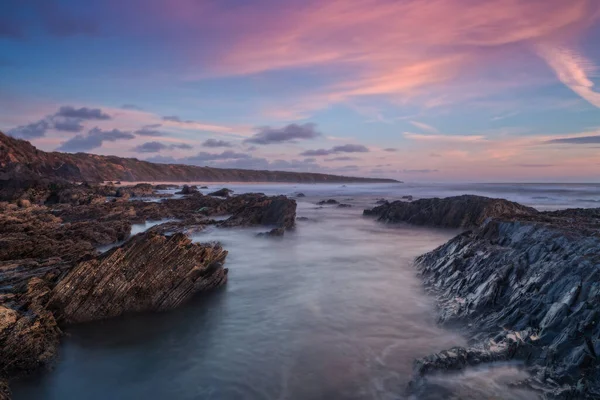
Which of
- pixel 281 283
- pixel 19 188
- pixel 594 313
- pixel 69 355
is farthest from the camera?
pixel 19 188

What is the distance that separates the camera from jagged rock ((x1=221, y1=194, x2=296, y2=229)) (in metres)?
26.4

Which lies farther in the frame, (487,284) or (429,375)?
(487,284)

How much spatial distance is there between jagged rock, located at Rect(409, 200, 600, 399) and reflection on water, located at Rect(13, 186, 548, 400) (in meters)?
0.67

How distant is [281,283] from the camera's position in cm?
1350

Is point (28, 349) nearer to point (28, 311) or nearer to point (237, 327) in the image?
point (28, 311)

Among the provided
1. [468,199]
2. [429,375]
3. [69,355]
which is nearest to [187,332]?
[69,355]

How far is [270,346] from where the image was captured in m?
8.50

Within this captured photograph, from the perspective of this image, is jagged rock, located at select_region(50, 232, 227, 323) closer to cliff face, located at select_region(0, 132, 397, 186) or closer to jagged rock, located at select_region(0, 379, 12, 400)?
Result: jagged rock, located at select_region(0, 379, 12, 400)

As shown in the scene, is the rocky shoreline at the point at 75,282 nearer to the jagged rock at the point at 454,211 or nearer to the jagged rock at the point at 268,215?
the jagged rock at the point at 268,215

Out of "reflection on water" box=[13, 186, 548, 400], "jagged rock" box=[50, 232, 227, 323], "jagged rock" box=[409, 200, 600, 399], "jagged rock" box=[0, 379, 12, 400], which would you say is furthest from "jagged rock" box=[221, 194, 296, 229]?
"jagged rock" box=[0, 379, 12, 400]

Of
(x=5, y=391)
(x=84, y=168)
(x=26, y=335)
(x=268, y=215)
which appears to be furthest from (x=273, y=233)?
(x=84, y=168)

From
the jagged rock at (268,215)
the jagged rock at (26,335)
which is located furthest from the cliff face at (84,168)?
the jagged rock at (26,335)

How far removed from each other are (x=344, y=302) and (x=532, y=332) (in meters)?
5.42

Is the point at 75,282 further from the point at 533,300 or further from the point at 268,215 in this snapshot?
the point at 268,215
